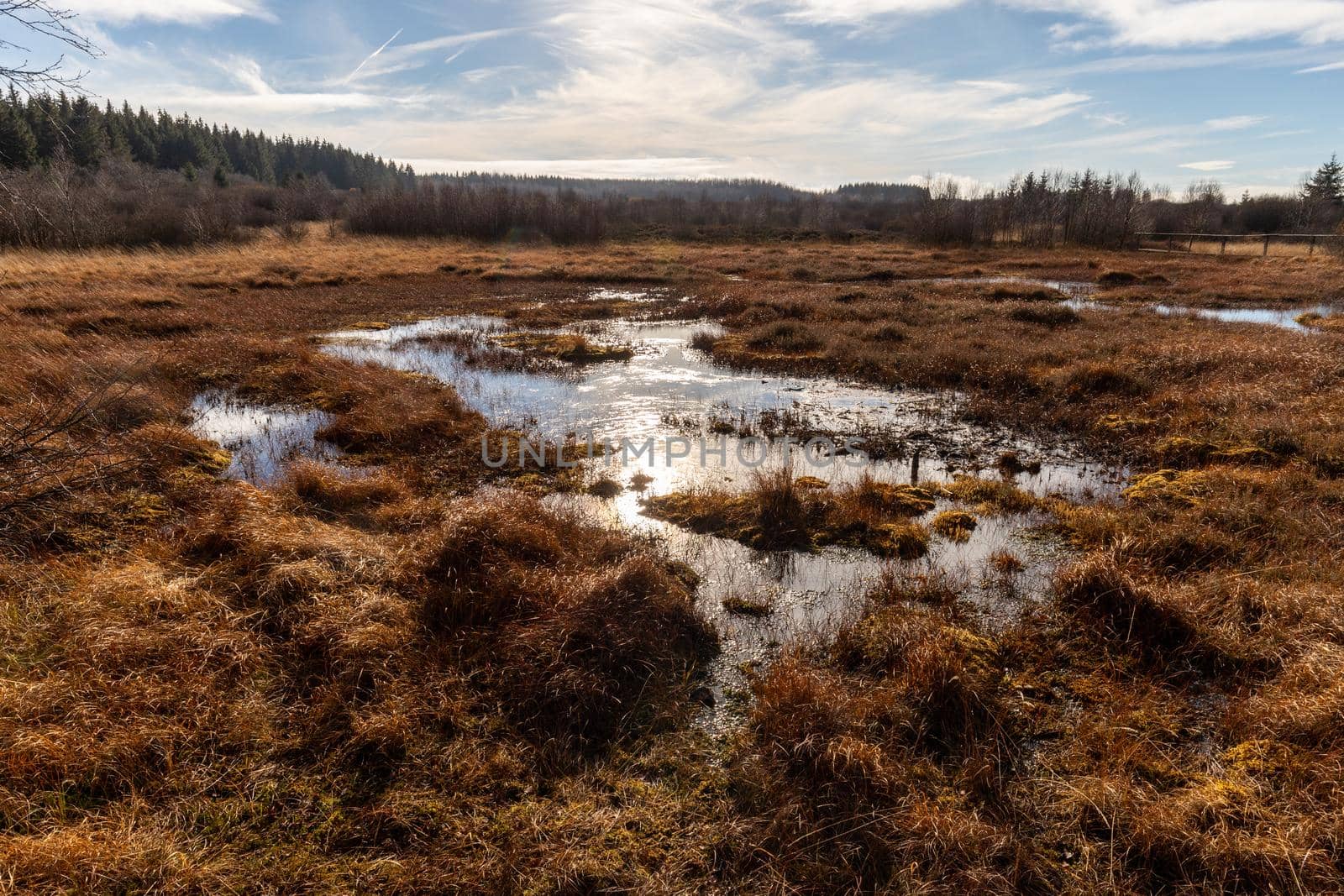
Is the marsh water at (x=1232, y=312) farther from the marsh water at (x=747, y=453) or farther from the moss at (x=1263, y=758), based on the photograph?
the moss at (x=1263, y=758)

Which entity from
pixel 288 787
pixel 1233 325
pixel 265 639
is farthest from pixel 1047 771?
pixel 1233 325

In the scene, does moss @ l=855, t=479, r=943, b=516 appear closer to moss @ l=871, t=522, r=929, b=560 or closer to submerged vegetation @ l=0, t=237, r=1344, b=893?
submerged vegetation @ l=0, t=237, r=1344, b=893

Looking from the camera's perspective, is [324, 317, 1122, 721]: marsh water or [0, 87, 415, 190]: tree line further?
[0, 87, 415, 190]: tree line

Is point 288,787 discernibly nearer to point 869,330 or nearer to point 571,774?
point 571,774

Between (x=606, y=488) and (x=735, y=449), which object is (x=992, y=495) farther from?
(x=606, y=488)

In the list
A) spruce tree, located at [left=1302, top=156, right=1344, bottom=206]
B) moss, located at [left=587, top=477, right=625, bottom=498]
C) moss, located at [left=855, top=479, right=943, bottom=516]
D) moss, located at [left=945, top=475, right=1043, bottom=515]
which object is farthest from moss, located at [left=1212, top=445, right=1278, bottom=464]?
spruce tree, located at [left=1302, top=156, right=1344, bottom=206]

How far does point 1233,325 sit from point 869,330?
38.9 feet

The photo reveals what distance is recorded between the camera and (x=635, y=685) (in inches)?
199

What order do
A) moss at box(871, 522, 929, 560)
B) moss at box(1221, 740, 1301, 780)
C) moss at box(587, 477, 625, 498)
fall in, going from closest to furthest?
moss at box(1221, 740, 1301, 780) < moss at box(871, 522, 929, 560) < moss at box(587, 477, 625, 498)

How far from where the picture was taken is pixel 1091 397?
1309 centimetres

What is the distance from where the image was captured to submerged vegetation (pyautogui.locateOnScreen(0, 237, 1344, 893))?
3537 mm

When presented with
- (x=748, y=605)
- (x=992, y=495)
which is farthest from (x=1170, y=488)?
(x=748, y=605)

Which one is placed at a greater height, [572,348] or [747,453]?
[572,348]

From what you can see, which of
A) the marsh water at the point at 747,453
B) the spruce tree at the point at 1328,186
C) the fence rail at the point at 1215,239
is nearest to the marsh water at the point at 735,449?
the marsh water at the point at 747,453
